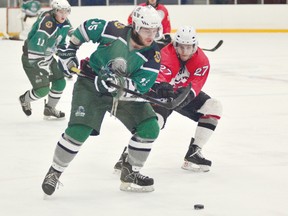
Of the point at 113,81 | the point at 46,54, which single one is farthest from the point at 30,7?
the point at 113,81

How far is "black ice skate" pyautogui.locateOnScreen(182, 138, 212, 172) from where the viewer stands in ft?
14.5

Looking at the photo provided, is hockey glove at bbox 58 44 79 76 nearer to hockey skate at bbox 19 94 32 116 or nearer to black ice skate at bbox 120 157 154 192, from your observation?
black ice skate at bbox 120 157 154 192

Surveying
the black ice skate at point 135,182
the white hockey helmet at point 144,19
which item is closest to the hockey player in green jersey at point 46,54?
the black ice skate at point 135,182

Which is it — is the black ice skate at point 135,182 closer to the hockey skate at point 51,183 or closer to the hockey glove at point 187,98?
the hockey skate at point 51,183

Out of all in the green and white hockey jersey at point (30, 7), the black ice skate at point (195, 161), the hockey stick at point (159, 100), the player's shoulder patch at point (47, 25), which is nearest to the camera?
the hockey stick at point (159, 100)

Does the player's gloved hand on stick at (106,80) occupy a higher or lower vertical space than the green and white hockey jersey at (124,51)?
lower

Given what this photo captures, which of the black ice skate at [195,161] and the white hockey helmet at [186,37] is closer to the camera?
the white hockey helmet at [186,37]

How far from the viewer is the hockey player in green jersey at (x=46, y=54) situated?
20.0 ft

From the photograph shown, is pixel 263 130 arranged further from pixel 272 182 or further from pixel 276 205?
pixel 276 205

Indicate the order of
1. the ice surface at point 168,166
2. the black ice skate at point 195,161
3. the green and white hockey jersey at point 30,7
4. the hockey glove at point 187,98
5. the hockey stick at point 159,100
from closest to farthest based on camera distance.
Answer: the ice surface at point 168,166, the hockey stick at point 159,100, the hockey glove at point 187,98, the black ice skate at point 195,161, the green and white hockey jersey at point 30,7

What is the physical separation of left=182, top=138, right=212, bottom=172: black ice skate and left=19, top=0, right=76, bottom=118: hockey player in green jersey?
1.96 m

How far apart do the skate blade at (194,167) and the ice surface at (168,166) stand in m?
0.04

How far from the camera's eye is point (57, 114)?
621 centimetres

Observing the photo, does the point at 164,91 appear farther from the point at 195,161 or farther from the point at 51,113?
the point at 51,113
